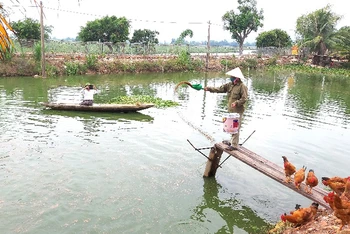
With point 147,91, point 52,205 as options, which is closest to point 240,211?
point 52,205

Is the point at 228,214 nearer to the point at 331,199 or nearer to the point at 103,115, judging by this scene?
the point at 331,199

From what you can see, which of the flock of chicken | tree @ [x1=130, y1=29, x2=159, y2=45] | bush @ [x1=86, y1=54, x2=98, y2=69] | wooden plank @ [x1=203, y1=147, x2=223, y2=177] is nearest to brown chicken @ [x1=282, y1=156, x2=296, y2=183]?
the flock of chicken

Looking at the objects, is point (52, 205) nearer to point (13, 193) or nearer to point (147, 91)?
point (13, 193)

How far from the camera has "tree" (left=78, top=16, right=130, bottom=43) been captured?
39031 millimetres

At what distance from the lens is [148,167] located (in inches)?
356

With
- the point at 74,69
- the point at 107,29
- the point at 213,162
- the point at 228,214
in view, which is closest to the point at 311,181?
the point at 228,214

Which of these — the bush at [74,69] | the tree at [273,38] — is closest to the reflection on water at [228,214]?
the bush at [74,69]

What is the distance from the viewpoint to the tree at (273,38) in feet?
176

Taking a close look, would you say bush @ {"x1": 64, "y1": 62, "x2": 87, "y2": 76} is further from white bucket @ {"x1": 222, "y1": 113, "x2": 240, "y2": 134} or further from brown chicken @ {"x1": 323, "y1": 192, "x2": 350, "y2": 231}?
brown chicken @ {"x1": 323, "y1": 192, "x2": 350, "y2": 231}

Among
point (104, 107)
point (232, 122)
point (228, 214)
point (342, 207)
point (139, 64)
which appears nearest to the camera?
point (342, 207)

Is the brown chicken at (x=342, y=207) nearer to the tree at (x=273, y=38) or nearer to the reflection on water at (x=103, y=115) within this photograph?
the reflection on water at (x=103, y=115)

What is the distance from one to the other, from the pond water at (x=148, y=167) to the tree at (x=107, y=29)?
23233 millimetres

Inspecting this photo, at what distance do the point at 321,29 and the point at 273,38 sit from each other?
430 inches

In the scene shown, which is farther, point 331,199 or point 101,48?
point 101,48
